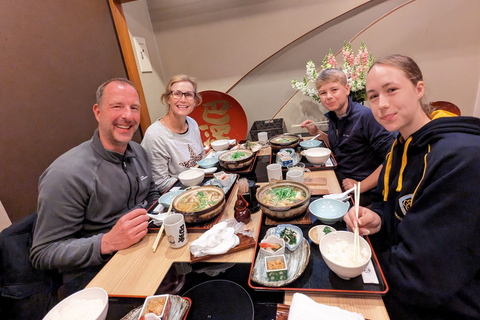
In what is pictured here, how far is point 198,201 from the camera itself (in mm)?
1443

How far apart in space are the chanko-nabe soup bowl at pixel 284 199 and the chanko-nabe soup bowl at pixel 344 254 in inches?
9.4

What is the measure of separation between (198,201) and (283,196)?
1.71ft

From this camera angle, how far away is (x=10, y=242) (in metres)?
1.28

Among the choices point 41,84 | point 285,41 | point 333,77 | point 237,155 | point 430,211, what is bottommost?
point 237,155

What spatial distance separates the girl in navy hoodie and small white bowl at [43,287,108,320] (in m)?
1.06

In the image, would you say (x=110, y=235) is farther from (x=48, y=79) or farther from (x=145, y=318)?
(x=48, y=79)

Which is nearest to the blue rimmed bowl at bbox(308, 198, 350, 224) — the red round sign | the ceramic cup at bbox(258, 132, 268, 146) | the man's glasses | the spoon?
the spoon

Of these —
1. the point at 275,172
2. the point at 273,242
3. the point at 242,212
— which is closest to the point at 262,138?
the point at 275,172

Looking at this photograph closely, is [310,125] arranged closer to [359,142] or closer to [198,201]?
[359,142]

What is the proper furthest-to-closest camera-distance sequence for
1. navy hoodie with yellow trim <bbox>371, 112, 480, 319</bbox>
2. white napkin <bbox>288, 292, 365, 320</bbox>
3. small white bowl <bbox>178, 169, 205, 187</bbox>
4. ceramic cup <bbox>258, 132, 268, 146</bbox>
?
ceramic cup <bbox>258, 132, 268, 146</bbox> < small white bowl <bbox>178, 169, 205, 187</bbox> < navy hoodie with yellow trim <bbox>371, 112, 480, 319</bbox> < white napkin <bbox>288, 292, 365, 320</bbox>

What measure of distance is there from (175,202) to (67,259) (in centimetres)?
60

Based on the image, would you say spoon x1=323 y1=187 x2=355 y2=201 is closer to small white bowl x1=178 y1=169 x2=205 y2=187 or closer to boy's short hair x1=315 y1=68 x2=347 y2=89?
small white bowl x1=178 y1=169 x2=205 y2=187

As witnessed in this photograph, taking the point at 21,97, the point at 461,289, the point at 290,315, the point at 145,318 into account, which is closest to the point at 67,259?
the point at 145,318

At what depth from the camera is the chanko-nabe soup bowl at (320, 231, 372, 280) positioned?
0.83 meters
